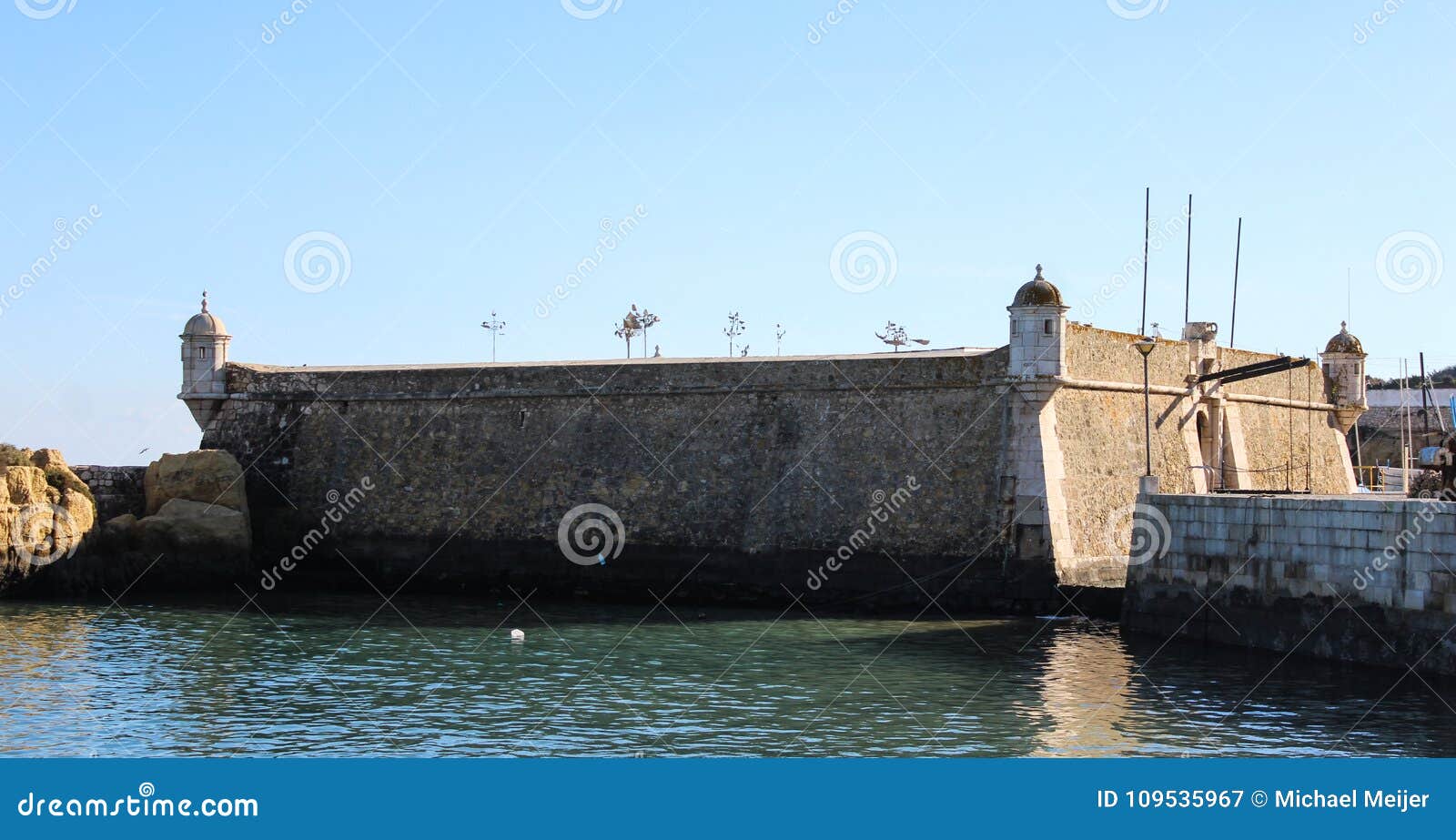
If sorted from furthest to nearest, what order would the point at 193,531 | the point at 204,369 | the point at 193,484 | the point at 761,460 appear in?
A: 1. the point at 204,369
2. the point at 193,484
3. the point at 193,531
4. the point at 761,460

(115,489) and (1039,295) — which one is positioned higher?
(1039,295)

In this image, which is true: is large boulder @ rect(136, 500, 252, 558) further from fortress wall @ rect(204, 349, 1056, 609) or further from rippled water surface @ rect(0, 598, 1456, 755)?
rippled water surface @ rect(0, 598, 1456, 755)

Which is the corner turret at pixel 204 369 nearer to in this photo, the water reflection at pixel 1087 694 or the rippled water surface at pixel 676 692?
the rippled water surface at pixel 676 692

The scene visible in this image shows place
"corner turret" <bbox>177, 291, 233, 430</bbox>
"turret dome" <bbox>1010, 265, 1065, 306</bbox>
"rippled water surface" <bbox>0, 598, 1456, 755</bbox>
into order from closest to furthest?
"rippled water surface" <bbox>0, 598, 1456, 755</bbox>
"turret dome" <bbox>1010, 265, 1065, 306</bbox>
"corner turret" <bbox>177, 291, 233, 430</bbox>

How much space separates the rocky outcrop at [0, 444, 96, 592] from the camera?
101 feet

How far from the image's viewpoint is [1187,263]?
35281 mm

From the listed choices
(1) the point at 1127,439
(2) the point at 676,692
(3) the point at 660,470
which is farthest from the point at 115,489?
(1) the point at 1127,439

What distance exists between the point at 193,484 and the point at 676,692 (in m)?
18.0

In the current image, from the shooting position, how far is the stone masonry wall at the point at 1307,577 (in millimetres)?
19828

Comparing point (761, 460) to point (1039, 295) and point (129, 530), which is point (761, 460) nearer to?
point (1039, 295)

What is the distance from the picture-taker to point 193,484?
34.1 m

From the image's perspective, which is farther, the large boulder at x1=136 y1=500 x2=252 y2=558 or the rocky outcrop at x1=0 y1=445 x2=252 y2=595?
the large boulder at x1=136 y1=500 x2=252 y2=558

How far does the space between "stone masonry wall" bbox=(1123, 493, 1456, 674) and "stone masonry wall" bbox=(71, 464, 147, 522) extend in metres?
20.9

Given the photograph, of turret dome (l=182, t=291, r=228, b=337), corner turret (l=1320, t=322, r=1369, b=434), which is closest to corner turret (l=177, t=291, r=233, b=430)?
turret dome (l=182, t=291, r=228, b=337)
